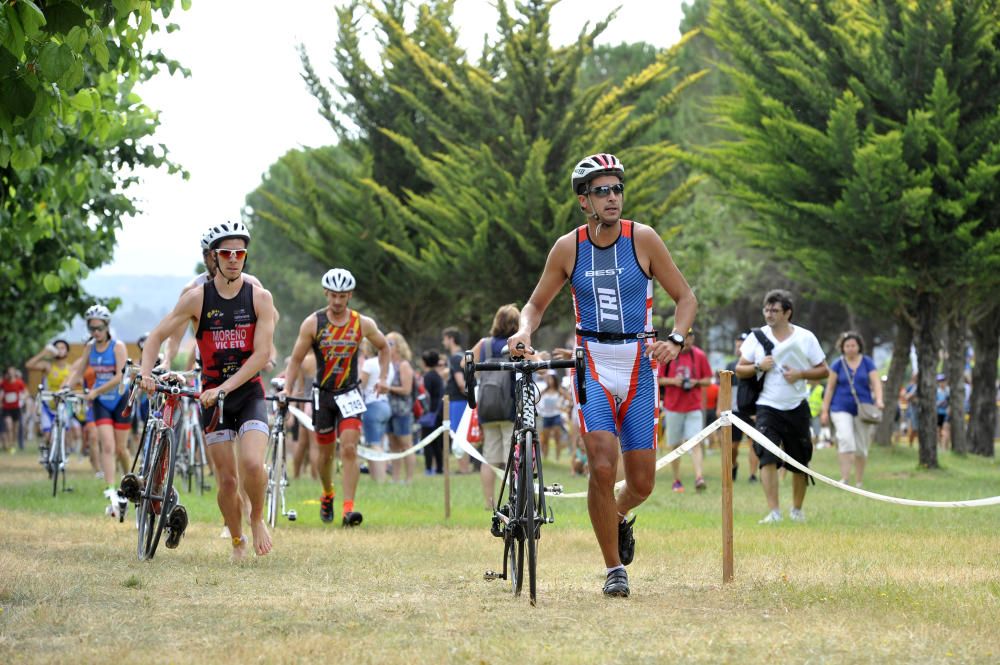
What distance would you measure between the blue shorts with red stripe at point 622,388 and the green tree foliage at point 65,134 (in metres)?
3.10

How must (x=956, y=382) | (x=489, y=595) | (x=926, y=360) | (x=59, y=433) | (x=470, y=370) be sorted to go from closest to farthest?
(x=470, y=370) < (x=489, y=595) < (x=59, y=433) < (x=926, y=360) < (x=956, y=382)

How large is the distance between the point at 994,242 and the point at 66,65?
1718cm

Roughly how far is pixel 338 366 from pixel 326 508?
54.9 inches

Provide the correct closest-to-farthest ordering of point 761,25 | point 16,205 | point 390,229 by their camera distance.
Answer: point 16,205
point 761,25
point 390,229

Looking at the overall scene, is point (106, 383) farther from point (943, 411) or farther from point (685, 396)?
point (943, 411)

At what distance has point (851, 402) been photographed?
18234 mm

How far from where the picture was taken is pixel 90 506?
1603 centimetres

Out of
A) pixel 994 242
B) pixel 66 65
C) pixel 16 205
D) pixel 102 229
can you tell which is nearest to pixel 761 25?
pixel 994 242

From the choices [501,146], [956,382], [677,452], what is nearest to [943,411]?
[956,382]

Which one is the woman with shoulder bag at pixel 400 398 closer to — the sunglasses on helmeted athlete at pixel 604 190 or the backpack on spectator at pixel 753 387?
the backpack on spectator at pixel 753 387

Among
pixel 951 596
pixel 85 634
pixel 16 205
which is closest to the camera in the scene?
pixel 85 634

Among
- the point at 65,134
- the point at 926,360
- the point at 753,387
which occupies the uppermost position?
the point at 65,134

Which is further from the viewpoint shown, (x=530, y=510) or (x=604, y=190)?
(x=604, y=190)

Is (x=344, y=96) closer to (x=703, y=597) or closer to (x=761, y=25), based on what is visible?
(x=761, y=25)
